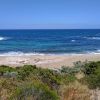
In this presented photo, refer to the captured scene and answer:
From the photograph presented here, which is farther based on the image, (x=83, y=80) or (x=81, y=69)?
(x=81, y=69)

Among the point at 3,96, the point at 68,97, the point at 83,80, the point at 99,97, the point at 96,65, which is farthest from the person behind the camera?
the point at 96,65

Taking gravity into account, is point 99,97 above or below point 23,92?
below

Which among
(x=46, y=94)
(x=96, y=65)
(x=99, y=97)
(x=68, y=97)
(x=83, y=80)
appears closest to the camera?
(x=46, y=94)

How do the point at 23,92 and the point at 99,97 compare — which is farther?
the point at 99,97

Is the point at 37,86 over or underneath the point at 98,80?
over

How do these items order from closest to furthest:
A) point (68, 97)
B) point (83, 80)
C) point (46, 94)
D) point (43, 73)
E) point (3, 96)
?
point (46, 94) < point (3, 96) < point (68, 97) < point (43, 73) < point (83, 80)

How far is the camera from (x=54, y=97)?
18.6 feet

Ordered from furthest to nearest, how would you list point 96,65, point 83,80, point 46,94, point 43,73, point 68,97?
point 96,65, point 83,80, point 43,73, point 68,97, point 46,94

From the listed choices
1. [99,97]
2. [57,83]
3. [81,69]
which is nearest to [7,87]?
[57,83]

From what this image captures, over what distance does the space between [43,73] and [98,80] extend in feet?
5.36

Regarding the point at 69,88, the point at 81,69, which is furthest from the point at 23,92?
the point at 81,69

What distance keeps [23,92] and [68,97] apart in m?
1.20

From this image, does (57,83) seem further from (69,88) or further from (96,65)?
(96,65)

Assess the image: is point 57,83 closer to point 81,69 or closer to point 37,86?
point 37,86
